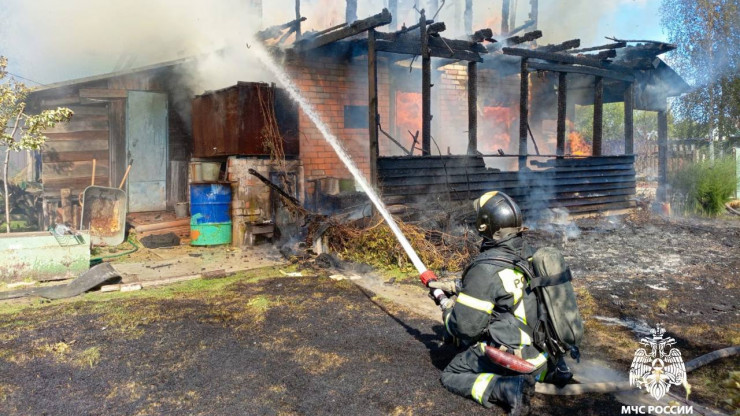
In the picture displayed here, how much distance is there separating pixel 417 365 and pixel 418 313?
153cm

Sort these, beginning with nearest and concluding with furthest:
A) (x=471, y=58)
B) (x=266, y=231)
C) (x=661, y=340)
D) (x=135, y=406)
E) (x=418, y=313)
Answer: (x=135, y=406) → (x=661, y=340) → (x=418, y=313) → (x=266, y=231) → (x=471, y=58)

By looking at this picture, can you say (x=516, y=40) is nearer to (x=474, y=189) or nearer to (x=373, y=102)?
(x=474, y=189)

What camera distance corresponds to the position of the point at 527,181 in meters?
11.6

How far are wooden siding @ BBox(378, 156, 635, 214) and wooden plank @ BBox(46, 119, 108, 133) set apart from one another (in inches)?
260

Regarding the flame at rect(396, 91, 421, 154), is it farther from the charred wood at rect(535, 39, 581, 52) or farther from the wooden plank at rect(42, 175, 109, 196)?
the wooden plank at rect(42, 175, 109, 196)

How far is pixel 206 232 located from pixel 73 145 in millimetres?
4223

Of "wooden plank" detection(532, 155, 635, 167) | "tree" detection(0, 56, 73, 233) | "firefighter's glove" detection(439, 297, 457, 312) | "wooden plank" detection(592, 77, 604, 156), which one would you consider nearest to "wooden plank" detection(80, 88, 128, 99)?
"tree" detection(0, 56, 73, 233)

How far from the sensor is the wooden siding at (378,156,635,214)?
9.52m

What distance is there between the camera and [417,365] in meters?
4.23

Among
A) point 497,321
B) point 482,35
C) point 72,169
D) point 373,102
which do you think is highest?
point 482,35

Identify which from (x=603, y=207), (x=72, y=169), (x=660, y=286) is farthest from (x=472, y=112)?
(x=72, y=169)

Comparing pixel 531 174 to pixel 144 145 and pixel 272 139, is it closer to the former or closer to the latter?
pixel 272 139

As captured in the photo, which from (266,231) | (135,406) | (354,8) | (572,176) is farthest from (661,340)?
(354,8)

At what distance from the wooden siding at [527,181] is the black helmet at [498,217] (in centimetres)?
547
